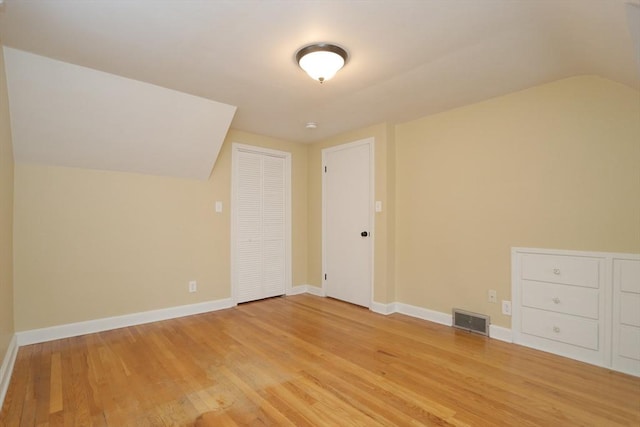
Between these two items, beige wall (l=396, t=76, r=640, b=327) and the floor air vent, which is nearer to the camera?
beige wall (l=396, t=76, r=640, b=327)

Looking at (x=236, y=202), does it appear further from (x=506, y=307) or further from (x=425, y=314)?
(x=506, y=307)

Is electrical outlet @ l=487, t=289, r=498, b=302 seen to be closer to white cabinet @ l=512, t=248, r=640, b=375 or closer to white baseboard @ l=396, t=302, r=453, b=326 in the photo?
white cabinet @ l=512, t=248, r=640, b=375

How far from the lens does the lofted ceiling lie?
1660 millimetres

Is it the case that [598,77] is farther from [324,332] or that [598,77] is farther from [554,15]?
[324,332]

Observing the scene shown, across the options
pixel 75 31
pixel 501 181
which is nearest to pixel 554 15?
pixel 501 181

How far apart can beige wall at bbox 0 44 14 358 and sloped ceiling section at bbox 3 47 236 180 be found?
0.13 meters

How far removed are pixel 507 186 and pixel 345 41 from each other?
1.98 m

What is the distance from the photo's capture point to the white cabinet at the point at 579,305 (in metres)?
2.22

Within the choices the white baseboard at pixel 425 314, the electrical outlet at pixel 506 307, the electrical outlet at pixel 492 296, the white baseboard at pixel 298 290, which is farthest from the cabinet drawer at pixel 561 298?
the white baseboard at pixel 298 290

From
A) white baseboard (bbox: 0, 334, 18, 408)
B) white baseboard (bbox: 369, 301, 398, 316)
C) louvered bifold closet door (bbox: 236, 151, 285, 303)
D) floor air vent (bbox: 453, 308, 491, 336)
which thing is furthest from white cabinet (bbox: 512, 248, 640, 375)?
white baseboard (bbox: 0, 334, 18, 408)

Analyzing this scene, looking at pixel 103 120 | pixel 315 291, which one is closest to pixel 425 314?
pixel 315 291

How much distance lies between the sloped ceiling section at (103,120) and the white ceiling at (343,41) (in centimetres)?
16

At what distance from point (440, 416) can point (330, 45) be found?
2.38 meters

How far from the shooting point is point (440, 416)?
1731mm
